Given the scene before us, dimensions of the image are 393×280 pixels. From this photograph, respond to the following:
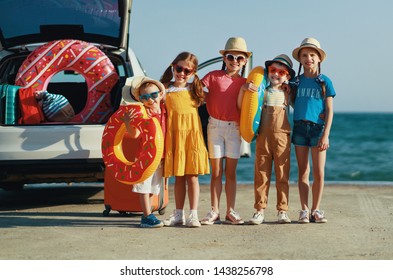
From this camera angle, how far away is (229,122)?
626cm

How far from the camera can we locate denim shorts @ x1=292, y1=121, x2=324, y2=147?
638cm

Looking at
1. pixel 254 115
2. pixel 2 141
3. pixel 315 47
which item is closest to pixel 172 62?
pixel 254 115

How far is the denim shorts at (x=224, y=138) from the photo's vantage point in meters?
6.25

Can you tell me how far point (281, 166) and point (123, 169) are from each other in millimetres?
1374

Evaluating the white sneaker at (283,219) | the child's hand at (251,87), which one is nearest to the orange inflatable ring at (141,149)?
the child's hand at (251,87)

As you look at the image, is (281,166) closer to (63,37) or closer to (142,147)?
(142,147)

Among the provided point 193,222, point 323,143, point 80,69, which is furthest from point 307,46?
point 80,69

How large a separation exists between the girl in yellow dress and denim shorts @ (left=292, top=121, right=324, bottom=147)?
87 centimetres

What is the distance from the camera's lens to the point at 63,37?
788 centimetres

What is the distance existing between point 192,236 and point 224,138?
3.22 feet

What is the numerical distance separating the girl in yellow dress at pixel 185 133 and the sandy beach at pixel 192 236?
0.42 metres

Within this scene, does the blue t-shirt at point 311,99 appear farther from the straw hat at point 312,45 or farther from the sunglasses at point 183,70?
the sunglasses at point 183,70

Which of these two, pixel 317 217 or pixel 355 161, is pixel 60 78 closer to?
pixel 317 217
